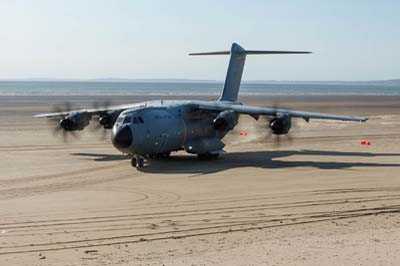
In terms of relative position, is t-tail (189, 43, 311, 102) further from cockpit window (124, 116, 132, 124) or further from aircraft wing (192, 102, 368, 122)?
cockpit window (124, 116, 132, 124)

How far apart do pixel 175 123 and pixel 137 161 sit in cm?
270

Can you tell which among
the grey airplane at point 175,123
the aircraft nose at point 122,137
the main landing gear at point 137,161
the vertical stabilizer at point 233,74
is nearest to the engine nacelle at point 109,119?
the grey airplane at point 175,123

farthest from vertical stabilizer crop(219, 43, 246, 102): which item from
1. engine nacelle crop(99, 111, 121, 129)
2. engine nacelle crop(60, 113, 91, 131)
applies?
engine nacelle crop(60, 113, 91, 131)

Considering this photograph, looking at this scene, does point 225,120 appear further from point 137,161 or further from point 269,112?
point 137,161

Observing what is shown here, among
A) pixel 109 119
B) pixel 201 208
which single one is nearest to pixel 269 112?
pixel 109 119

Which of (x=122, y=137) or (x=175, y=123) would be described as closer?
(x=122, y=137)

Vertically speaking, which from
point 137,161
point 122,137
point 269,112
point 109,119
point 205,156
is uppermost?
point 269,112

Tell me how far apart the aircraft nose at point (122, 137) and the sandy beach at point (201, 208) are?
1.02 m

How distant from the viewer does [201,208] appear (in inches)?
647

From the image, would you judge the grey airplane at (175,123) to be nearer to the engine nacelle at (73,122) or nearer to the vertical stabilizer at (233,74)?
the engine nacelle at (73,122)

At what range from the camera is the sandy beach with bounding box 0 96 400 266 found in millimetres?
11984

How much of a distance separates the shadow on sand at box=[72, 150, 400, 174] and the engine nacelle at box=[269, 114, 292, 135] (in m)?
1.29

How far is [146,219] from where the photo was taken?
1510 cm

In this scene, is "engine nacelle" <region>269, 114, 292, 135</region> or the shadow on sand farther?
"engine nacelle" <region>269, 114, 292, 135</region>
